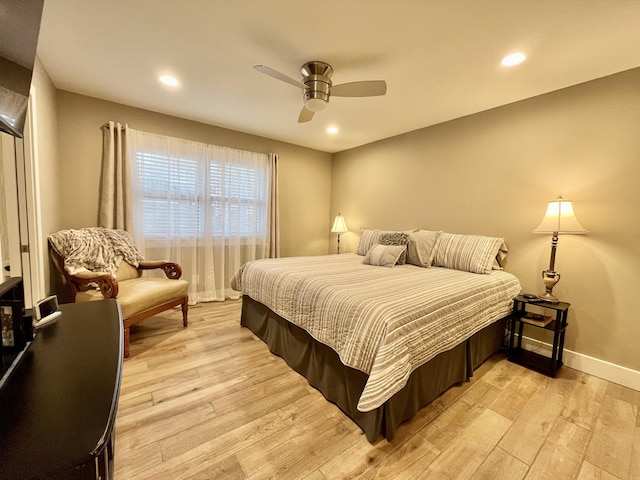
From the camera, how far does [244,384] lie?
1.92 m

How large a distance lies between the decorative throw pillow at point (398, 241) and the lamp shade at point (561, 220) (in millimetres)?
1169

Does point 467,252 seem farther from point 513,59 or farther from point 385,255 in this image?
point 513,59

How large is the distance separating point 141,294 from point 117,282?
0.84 feet

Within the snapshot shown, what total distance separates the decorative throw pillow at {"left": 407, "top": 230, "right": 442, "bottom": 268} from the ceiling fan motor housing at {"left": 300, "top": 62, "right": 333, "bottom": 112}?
1.76 metres

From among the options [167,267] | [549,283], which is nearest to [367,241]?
[549,283]

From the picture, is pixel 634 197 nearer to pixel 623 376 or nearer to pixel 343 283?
pixel 623 376

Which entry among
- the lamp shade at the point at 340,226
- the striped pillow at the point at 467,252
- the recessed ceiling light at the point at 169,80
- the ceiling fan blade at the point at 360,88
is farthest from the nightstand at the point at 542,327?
the recessed ceiling light at the point at 169,80

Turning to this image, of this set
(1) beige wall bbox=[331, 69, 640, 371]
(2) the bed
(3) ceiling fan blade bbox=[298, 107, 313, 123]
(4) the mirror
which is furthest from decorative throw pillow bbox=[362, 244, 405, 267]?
(4) the mirror

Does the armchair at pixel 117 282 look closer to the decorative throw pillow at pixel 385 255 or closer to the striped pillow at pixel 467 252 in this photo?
the decorative throw pillow at pixel 385 255

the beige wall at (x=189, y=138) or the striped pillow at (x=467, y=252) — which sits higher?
the beige wall at (x=189, y=138)

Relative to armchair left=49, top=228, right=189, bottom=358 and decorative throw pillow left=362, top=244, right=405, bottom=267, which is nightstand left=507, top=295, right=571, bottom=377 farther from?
armchair left=49, top=228, right=189, bottom=358

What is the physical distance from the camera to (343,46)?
1.89 metres

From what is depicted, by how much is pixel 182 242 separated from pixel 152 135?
134 cm

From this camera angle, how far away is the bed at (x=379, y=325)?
1421mm
